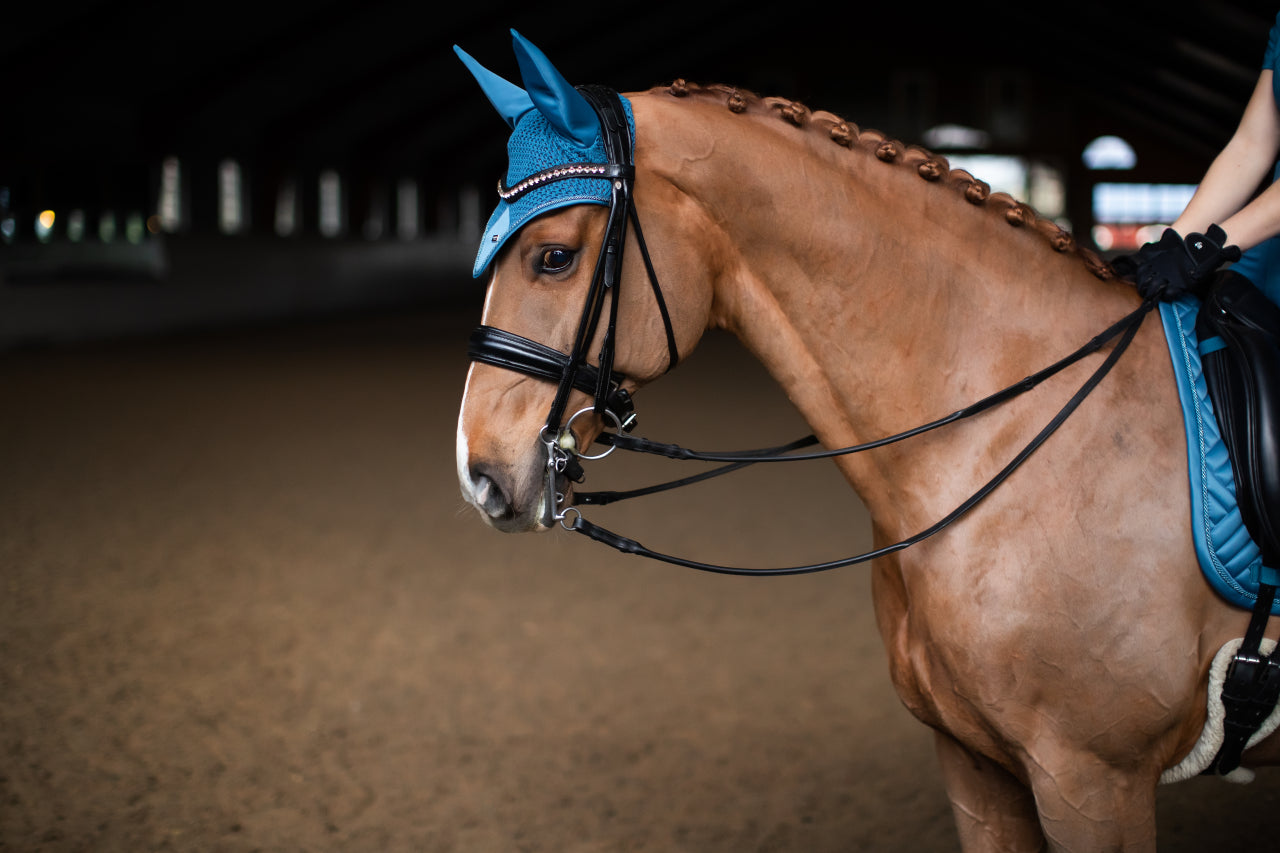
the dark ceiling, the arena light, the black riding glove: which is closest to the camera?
the black riding glove

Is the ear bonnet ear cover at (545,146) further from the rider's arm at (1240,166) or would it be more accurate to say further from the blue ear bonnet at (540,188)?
the rider's arm at (1240,166)

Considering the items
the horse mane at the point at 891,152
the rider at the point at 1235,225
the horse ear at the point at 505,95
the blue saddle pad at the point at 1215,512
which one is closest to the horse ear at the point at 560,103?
the horse ear at the point at 505,95

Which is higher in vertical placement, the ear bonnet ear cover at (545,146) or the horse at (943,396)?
the ear bonnet ear cover at (545,146)

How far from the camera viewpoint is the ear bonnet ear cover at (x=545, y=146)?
1503mm

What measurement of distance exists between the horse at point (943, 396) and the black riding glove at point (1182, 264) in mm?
73

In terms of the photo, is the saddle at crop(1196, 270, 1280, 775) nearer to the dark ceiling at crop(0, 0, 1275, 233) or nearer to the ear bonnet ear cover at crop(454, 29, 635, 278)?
the ear bonnet ear cover at crop(454, 29, 635, 278)

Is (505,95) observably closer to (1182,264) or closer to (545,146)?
(545,146)

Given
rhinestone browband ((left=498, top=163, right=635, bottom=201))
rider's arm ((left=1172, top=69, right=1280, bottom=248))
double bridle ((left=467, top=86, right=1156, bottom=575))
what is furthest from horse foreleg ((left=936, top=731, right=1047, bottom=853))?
rhinestone browband ((left=498, top=163, right=635, bottom=201))

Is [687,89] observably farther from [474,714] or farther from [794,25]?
[794,25]

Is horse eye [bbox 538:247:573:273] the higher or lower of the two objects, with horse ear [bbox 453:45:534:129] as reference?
lower

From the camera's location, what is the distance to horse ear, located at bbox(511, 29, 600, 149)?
4.84 ft

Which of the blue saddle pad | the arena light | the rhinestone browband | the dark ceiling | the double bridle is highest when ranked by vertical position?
the dark ceiling

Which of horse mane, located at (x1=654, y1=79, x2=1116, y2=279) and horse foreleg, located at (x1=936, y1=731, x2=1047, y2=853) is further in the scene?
horse foreleg, located at (x1=936, y1=731, x2=1047, y2=853)

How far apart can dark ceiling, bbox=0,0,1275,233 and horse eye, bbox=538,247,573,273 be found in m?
11.3
